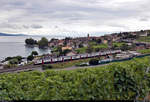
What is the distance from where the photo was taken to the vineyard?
261 cm

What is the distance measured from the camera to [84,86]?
274 centimetres

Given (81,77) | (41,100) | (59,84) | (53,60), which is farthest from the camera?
(53,60)

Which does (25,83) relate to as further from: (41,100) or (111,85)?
(111,85)

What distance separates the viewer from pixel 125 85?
2.94m

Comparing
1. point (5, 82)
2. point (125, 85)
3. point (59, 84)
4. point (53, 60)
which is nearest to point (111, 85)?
point (125, 85)

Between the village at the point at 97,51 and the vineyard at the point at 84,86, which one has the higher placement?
the vineyard at the point at 84,86

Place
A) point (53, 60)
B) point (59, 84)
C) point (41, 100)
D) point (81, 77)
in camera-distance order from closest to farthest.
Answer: point (41, 100)
point (59, 84)
point (81, 77)
point (53, 60)

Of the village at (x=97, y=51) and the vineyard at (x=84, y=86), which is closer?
the vineyard at (x=84, y=86)

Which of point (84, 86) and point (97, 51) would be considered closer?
point (84, 86)

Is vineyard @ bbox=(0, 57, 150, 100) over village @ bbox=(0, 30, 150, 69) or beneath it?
over

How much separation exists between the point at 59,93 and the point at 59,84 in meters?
0.24

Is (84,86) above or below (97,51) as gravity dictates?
above

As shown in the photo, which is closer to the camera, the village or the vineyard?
the vineyard

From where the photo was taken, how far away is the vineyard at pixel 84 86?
2.61 metres
